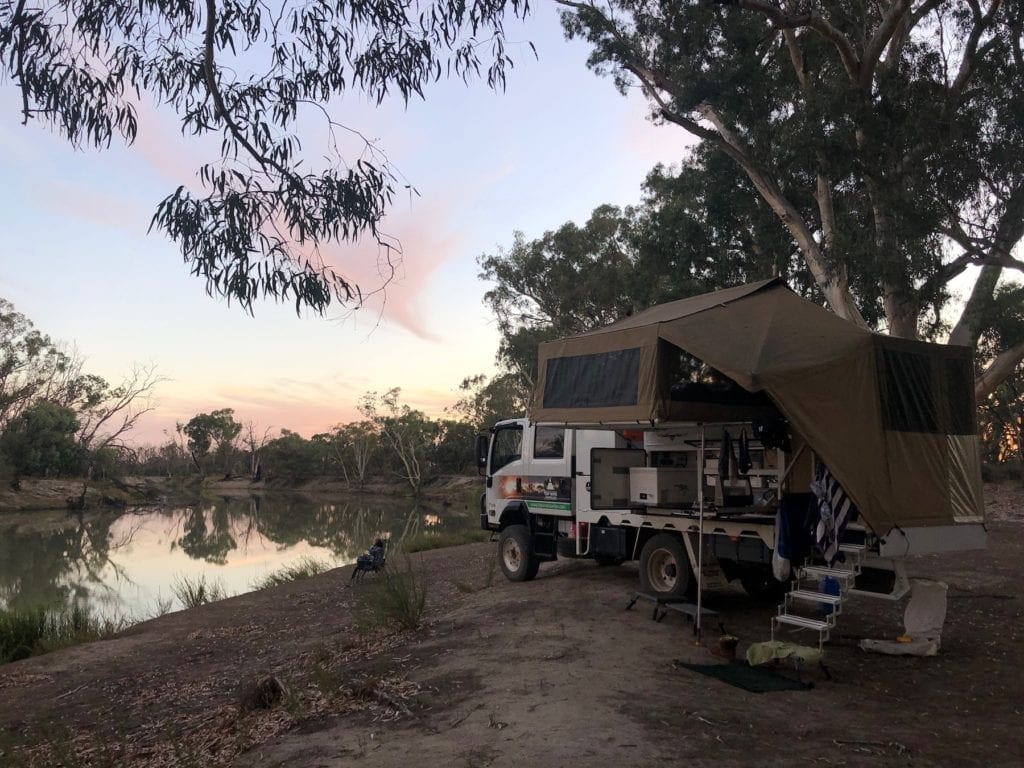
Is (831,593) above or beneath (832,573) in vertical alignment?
beneath

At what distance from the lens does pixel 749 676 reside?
6078mm

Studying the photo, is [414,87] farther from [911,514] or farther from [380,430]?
[380,430]

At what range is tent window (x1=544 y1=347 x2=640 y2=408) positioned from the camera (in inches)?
316

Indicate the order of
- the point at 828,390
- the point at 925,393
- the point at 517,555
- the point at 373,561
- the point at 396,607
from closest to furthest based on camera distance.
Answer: the point at 828,390, the point at 925,393, the point at 396,607, the point at 517,555, the point at 373,561

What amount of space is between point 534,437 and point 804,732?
21.2ft

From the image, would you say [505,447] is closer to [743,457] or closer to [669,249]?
[743,457]

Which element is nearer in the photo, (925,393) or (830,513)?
(830,513)

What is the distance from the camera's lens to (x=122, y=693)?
25.2 feet

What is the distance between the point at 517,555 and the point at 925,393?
19.1ft

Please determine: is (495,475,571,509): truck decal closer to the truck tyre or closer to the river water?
the truck tyre

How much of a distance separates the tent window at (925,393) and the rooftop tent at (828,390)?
0.4 inches

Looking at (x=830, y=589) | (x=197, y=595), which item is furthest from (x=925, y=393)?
(x=197, y=595)

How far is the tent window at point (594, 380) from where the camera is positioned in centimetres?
804

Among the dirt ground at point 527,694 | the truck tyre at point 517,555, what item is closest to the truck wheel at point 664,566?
the dirt ground at point 527,694
